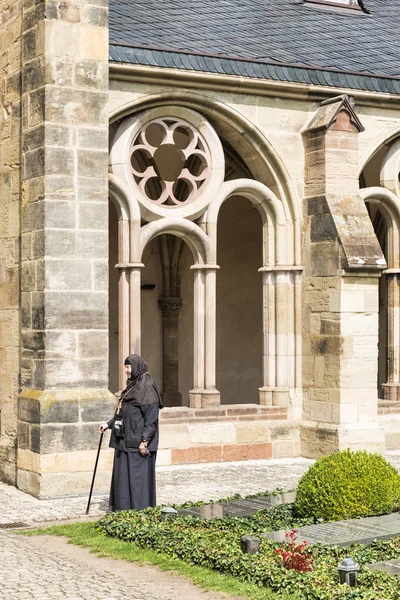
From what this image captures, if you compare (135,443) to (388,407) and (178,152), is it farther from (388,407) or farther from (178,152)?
(388,407)

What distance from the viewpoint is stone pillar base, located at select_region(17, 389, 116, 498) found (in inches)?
391

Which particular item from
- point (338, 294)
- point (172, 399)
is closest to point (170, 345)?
point (172, 399)

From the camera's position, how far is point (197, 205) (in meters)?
12.4

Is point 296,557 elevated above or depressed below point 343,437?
below

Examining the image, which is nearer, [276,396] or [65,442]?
[65,442]

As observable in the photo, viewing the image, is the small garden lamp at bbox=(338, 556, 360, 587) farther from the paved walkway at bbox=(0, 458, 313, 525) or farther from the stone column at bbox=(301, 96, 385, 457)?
the stone column at bbox=(301, 96, 385, 457)

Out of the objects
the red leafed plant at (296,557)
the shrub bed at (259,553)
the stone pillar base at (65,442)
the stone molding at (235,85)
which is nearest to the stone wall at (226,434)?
the stone pillar base at (65,442)

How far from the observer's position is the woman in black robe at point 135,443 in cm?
871

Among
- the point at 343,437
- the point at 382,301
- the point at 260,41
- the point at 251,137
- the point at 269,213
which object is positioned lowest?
the point at 343,437

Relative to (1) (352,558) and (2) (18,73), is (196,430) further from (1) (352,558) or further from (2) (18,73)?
(1) (352,558)

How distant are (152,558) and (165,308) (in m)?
9.44

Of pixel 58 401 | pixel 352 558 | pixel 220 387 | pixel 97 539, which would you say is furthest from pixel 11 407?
pixel 220 387

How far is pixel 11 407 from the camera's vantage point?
10898mm

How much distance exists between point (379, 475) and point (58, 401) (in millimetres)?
3195
